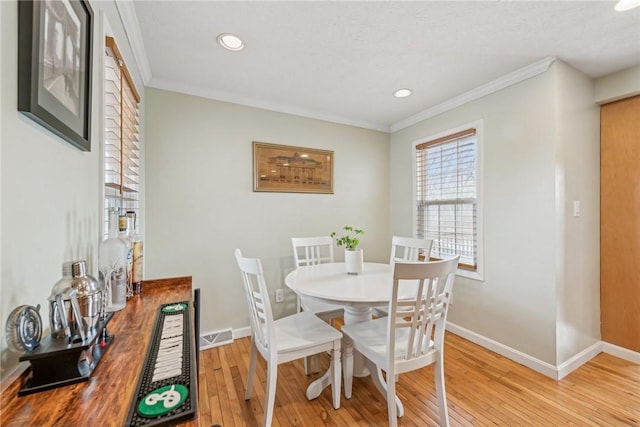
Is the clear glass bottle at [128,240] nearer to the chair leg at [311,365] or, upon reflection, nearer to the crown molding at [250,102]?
the chair leg at [311,365]

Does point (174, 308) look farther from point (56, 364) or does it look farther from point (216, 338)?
point (216, 338)

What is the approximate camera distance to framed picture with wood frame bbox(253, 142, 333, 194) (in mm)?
2740

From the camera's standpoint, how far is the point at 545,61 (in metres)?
2.02

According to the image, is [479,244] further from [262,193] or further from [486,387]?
[262,193]

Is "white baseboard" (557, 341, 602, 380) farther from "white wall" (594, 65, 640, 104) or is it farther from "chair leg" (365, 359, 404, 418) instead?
"white wall" (594, 65, 640, 104)

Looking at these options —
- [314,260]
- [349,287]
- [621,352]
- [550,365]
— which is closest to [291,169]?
[314,260]

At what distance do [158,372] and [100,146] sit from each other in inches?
40.2

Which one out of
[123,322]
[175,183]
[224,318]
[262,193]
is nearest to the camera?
[123,322]

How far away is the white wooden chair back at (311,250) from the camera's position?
2.66 m

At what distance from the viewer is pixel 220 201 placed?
256cm

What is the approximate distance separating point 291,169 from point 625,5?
254cm

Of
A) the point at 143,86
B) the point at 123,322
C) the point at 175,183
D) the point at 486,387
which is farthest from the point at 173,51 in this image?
the point at 486,387

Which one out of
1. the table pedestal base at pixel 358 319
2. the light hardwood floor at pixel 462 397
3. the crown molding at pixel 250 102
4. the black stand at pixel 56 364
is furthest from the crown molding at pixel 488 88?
the black stand at pixel 56 364

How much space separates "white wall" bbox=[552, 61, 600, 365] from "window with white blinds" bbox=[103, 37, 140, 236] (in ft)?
9.38
